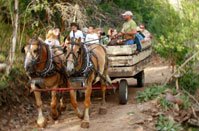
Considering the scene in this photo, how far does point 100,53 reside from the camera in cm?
1034

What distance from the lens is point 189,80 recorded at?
43.8 ft

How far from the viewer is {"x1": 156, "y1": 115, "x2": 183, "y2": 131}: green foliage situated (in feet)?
30.9

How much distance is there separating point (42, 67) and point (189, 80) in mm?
5908

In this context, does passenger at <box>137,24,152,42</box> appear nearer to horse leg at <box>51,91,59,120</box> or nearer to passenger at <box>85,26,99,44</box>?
passenger at <box>85,26,99,44</box>

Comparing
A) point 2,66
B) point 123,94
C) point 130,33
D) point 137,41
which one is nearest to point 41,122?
point 2,66

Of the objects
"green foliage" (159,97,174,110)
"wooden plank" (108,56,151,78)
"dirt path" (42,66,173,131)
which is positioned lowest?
"dirt path" (42,66,173,131)

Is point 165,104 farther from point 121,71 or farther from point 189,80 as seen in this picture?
point 189,80

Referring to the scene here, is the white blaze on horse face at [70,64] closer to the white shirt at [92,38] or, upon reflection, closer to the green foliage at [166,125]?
the white shirt at [92,38]

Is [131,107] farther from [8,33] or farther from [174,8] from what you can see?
[174,8]

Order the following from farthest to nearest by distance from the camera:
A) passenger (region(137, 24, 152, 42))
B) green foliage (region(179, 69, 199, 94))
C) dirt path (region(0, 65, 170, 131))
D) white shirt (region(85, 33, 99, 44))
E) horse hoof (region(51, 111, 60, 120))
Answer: green foliage (region(179, 69, 199, 94)) → passenger (region(137, 24, 152, 42)) → white shirt (region(85, 33, 99, 44)) → horse hoof (region(51, 111, 60, 120)) → dirt path (region(0, 65, 170, 131))

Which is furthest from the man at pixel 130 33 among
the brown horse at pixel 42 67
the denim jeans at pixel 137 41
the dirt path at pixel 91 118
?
the brown horse at pixel 42 67

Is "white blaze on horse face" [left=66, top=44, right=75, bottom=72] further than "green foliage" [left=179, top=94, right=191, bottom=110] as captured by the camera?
No

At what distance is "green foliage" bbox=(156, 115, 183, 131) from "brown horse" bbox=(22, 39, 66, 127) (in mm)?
2198

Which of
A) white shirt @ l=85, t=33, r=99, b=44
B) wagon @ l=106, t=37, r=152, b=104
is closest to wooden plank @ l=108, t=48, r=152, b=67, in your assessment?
wagon @ l=106, t=37, r=152, b=104
